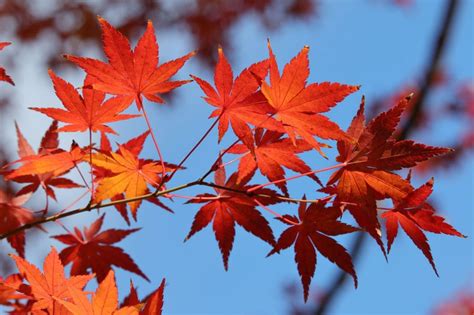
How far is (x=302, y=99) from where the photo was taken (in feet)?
2.85

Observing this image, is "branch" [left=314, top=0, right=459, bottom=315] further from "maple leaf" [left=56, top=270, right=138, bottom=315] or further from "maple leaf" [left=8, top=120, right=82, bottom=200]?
"maple leaf" [left=56, top=270, right=138, bottom=315]

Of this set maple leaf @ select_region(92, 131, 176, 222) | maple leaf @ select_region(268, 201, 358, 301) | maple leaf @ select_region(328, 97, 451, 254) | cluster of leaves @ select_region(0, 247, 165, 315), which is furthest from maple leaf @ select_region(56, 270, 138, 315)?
maple leaf @ select_region(328, 97, 451, 254)

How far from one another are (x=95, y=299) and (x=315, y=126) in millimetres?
446

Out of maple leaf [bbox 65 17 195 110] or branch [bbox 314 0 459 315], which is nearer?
maple leaf [bbox 65 17 195 110]

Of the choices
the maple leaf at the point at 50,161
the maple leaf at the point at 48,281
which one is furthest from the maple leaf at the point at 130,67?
the maple leaf at the point at 48,281

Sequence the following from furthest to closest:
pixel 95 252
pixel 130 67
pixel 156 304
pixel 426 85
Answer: pixel 426 85
pixel 95 252
pixel 130 67
pixel 156 304

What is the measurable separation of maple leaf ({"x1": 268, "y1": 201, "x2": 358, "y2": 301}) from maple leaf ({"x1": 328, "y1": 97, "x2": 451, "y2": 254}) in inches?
2.0

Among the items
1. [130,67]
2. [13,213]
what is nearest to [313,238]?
[130,67]

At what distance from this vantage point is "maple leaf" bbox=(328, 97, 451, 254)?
839 mm

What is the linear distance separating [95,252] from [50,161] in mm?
280

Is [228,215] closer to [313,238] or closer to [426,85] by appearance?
[313,238]

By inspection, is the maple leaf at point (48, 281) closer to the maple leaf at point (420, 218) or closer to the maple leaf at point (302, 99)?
the maple leaf at point (302, 99)

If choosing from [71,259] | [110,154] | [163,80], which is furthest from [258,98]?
[71,259]

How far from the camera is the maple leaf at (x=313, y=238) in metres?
0.91
